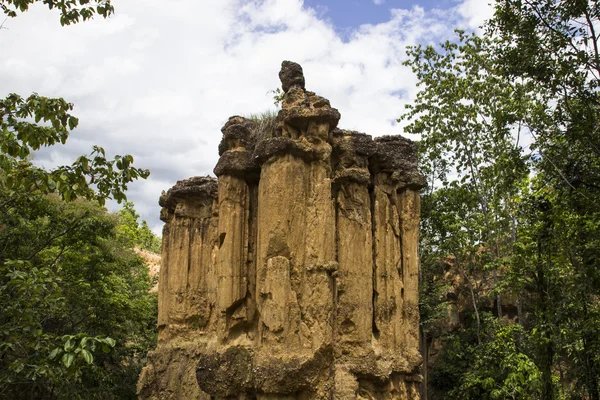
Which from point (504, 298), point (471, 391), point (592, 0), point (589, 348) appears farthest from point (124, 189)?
point (504, 298)

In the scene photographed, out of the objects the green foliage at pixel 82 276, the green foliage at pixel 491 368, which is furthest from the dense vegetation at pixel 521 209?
the green foliage at pixel 82 276

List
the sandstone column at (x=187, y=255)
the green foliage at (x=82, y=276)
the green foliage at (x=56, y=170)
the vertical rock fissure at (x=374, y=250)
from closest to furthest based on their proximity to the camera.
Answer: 1. the green foliage at (x=56, y=170)
2. the vertical rock fissure at (x=374, y=250)
3. the sandstone column at (x=187, y=255)
4. the green foliage at (x=82, y=276)

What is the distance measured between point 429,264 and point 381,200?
38.4 ft

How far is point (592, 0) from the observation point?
1047 centimetres

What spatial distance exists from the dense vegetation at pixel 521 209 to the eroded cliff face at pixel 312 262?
3.11m

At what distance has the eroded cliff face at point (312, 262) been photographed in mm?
9086

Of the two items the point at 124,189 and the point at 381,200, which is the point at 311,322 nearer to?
the point at 381,200

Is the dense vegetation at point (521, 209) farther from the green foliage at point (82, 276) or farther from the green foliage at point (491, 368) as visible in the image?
the green foliage at point (82, 276)

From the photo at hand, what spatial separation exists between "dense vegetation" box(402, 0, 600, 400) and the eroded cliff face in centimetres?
311

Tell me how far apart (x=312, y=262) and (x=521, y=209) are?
902cm

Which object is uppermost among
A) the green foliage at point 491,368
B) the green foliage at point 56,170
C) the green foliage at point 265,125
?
the green foliage at point 265,125

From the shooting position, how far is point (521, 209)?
1585 cm

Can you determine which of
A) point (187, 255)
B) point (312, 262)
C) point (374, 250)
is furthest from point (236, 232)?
point (187, 255)

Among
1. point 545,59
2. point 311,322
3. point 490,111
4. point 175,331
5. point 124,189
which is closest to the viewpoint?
point 124,189
